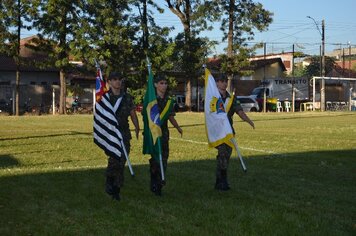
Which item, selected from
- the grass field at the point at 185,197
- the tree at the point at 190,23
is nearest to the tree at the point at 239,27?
the tree at the point at 190,23

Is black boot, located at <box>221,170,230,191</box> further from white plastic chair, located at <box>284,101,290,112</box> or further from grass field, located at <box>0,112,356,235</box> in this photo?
white plastic chair, located at <box>284,101,290,112</box>

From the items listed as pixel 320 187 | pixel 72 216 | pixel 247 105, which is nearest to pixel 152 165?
pixel 72 216

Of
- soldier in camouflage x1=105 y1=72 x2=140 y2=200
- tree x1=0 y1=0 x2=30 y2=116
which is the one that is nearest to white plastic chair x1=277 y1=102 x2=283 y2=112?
tree x1=0 y1=0 x2=30 y2=116

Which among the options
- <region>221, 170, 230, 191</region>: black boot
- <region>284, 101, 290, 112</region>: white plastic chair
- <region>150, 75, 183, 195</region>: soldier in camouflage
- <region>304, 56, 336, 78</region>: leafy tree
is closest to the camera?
<region>150, 75, 183, 195</region>: soldier in camouflage

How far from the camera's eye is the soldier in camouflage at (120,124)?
8.16 m

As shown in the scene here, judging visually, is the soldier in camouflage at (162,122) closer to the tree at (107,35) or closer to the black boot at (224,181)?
the black boot at (224,181)

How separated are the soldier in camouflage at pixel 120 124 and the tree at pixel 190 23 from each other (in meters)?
41.9

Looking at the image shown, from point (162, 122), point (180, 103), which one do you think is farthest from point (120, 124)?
point (180, 103)

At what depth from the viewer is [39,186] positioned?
9.19 metres

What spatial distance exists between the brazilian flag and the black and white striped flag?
462 mm

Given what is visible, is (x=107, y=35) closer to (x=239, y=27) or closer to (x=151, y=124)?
(x=239, y=27)

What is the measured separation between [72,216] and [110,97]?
2.14 meters

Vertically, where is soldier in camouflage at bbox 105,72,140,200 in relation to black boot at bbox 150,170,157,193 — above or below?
above

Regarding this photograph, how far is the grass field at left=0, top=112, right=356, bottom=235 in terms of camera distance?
634cm
